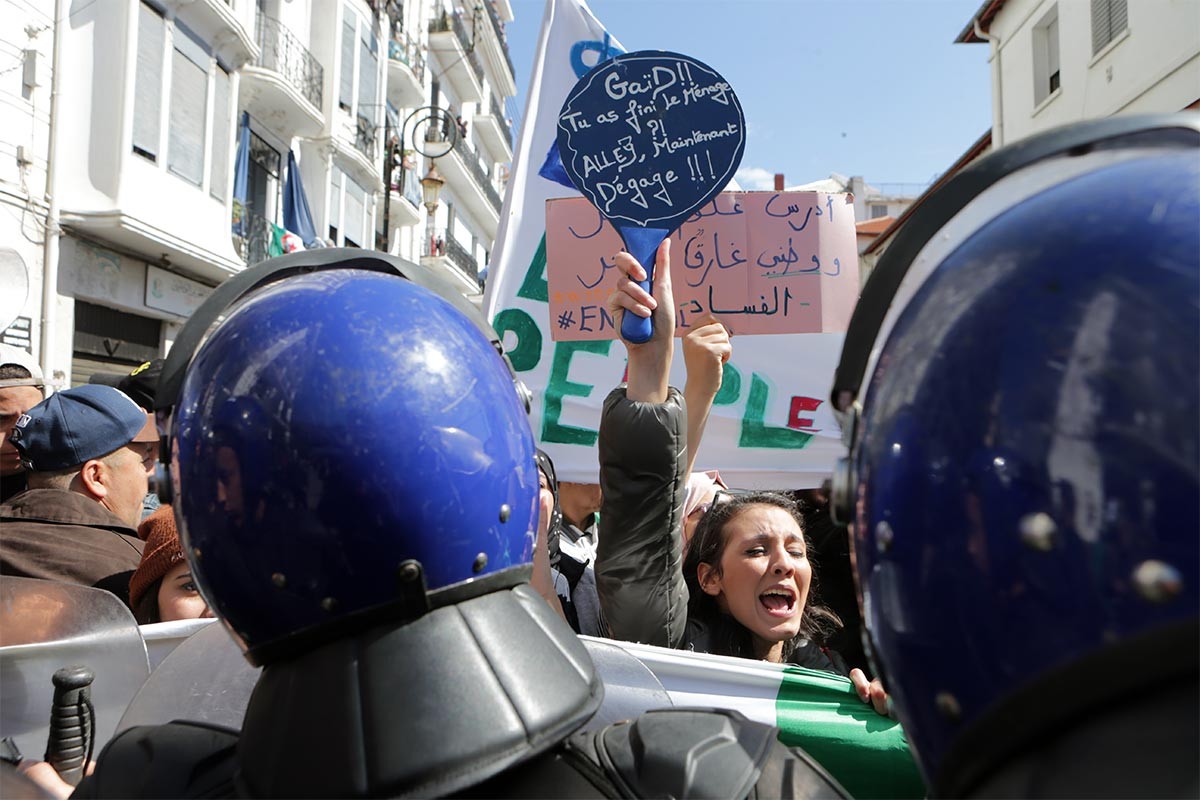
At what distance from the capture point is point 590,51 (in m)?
4.22

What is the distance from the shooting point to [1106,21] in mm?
14094

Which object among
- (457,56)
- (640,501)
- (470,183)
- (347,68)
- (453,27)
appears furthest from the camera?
(470,183)

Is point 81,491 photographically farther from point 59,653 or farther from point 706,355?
point 706,355

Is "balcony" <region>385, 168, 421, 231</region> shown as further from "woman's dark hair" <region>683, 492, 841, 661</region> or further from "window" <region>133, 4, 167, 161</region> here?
"woman's dark hair" <region>683, 492, 841, 661</region>

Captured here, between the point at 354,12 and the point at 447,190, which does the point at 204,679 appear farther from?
the point at 447,190

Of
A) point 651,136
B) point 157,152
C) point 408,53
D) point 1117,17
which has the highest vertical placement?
point 408,53

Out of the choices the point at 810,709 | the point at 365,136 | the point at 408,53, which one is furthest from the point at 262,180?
the point at 810,709

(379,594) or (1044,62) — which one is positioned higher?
(1044,62)

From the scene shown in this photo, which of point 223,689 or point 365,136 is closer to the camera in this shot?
point 223,689

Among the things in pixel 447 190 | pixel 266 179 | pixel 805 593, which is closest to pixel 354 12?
pixel 266 179

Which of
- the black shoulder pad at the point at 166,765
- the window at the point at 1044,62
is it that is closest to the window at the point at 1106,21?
the window at the point at 1044,62

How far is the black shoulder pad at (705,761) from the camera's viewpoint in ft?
3.10

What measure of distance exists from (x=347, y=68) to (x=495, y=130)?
1623cm

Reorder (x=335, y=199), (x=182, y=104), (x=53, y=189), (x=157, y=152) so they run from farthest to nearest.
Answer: (x=335, y=199)
(x=182, y=104)
(x=157, y=152)
(x=53, y=189)
